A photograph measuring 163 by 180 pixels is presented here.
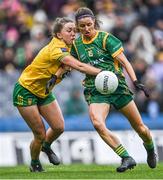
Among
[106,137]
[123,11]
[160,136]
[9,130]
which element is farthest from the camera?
[123,11]

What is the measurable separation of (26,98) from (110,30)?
8170 millimetres

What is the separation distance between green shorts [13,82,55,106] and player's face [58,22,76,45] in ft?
→ 2.96

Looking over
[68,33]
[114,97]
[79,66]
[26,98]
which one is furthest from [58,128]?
[68,33]

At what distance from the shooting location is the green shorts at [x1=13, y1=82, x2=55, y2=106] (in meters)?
13.6

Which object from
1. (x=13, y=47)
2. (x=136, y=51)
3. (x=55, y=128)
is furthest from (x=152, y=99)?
(x=55, y=128)

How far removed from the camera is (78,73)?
20.3 metres

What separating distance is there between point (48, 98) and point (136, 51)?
7.14m

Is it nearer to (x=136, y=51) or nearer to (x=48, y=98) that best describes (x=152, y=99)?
(x=136, y=51)

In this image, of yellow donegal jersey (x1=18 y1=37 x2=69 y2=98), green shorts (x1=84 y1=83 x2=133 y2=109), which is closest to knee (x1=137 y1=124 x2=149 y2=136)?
green shorts (x1=84 y1=83 x2=133 y2=109)

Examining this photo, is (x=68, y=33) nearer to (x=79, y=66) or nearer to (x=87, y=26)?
(x=87, y=26)

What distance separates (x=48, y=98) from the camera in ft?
45.4

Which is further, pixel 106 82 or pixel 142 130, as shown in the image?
pixel 142 130

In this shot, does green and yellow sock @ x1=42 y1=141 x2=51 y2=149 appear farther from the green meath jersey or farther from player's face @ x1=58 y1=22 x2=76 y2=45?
player's face @ x1=58 y1=22 x2=76 y2=45

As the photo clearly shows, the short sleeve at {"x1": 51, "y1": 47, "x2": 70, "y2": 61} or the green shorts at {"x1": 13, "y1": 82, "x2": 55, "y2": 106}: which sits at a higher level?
the short sleeve at {"x1": 51, "y1": 47, "x2": 70, "y2": 61}
